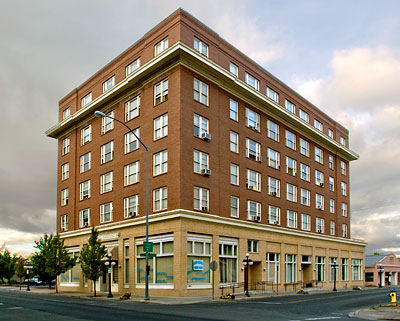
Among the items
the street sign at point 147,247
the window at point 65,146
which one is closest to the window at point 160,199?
the street sign at point 147,247

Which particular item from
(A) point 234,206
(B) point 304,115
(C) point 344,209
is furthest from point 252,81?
(C) point 344,209

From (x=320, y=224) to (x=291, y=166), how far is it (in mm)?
11441

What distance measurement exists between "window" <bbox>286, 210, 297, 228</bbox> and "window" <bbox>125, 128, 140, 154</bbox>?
2079 cm

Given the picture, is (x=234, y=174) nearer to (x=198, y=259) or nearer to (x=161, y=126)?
(x=161, y=126)

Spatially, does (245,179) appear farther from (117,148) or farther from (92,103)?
(92,103)

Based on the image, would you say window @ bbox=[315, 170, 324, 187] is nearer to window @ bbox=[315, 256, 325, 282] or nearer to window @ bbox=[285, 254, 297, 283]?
window @ bbox=[315, 256, 325, 282]

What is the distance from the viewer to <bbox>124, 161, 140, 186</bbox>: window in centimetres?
4528

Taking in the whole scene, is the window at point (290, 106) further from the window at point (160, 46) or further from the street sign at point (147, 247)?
the street sign at point (147, 247)

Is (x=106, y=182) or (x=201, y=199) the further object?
(x=106, y=182)

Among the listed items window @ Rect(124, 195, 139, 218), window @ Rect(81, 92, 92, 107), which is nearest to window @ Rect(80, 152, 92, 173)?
window @ Rect(81, 92, 92, 107)

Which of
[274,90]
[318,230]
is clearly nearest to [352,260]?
[318,230]

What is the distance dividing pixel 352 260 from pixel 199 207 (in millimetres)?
39759

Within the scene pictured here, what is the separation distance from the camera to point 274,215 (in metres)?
52.8

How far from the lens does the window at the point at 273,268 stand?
49.4m
